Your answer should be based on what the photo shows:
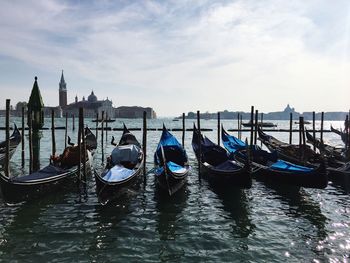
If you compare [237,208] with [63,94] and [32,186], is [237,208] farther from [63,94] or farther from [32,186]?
[63,94]

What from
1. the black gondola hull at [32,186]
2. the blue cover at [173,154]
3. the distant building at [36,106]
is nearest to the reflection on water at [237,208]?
the blue cover at [173,154]

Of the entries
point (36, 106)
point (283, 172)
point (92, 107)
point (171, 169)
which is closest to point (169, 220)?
point (171, 169)

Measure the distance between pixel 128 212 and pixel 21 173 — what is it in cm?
766

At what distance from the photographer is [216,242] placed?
779 centimetres

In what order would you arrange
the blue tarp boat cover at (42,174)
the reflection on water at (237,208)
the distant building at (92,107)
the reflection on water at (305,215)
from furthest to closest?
the distant building at (92,107)
the blue tarp boat cover at (42,174)
the reflection on water at (237,208)
the reflection on water at (305,215)

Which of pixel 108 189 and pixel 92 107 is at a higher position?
pixel 92 107

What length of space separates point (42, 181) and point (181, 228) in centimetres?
468

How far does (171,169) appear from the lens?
12.1m

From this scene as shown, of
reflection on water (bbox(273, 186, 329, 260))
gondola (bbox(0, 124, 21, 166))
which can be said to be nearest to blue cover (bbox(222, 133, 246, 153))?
reflection on water (bbox(273, 186, 329, 260))

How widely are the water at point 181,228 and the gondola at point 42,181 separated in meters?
0.33

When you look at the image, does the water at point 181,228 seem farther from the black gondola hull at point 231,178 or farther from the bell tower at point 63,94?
the bell tower at point 63,94

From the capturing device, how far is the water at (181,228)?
7.16 meters

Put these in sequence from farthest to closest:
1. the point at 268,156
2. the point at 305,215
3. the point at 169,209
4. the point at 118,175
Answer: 1. the point at 268,156
2. the point at 118,175
3. the point at 169,209
4. the point at 305,215

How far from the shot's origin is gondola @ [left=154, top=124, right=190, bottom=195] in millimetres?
11016
